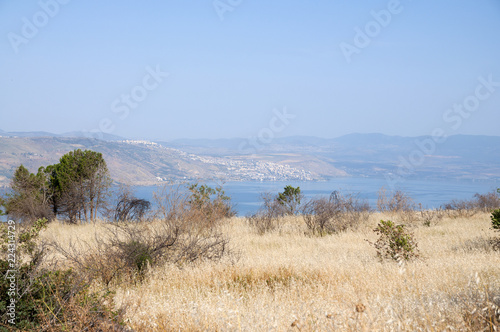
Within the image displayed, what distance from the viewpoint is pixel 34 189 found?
18219mm

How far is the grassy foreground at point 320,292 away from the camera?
327 cm

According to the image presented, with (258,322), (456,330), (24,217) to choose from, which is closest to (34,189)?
(24,217)

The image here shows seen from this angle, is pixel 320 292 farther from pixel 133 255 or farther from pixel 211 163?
pixel 211 163

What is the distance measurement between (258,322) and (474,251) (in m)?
7.27

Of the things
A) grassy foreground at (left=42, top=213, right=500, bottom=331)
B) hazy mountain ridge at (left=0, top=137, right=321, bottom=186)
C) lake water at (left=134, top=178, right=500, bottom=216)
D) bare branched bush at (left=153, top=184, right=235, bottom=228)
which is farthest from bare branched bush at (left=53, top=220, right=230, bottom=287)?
hazy mountain ridge at (left=0, top=137, right=321, bottom=186)

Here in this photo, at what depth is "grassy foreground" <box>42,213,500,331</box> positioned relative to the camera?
3.27 metres

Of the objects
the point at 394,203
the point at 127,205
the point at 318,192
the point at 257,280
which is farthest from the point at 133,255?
the point at 318,192

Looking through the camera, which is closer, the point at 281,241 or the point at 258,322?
the point at 258,322

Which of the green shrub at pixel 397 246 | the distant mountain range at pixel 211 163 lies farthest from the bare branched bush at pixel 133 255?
the distant mountain range at pixel 211 163

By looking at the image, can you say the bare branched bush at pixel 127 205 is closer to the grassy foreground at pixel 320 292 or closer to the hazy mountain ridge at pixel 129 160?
the grassy foreground at pixel 320 292

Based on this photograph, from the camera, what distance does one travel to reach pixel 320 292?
4918mm

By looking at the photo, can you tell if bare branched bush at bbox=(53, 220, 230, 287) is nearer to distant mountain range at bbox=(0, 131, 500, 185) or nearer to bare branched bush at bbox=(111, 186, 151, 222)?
bare branched bush at bbox=(111, 186, 151, 222)

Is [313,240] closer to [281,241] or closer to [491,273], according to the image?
[281,241]

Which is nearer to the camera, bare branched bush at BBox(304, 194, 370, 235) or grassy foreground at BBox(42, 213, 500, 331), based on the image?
grassy foreground at BBox(42, 213, 500, 331)
